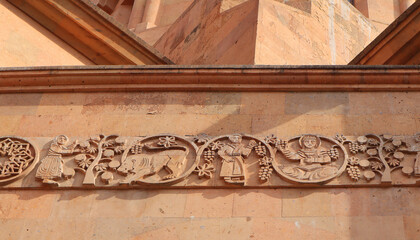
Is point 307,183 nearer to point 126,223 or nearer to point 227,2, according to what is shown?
point 126,223

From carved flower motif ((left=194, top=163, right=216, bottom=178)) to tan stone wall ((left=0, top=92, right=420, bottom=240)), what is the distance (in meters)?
0.18

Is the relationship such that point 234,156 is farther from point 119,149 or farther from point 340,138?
point 119,149

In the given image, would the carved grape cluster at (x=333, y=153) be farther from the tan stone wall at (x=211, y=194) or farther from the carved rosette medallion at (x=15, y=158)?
the carved rosette medallion at (x=15, y=158)

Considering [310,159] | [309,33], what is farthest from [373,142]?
[309,33]

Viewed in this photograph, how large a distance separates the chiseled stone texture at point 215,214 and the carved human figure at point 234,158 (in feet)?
0.49

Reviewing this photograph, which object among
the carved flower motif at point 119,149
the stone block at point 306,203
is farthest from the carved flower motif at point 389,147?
the carved flower motif at point 119,149

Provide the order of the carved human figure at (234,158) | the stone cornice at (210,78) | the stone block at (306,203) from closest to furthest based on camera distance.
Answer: the stone block at (306,203), the carved human figure at (234,158), the stone cornice at (210,78)

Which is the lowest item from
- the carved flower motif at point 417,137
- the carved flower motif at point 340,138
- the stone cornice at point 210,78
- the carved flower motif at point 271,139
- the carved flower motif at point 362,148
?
the carved flower motif at point 362,148

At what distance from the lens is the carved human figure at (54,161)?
314 inches

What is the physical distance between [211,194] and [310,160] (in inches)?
43.4

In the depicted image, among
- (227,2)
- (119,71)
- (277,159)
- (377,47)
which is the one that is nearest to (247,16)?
(227,2)

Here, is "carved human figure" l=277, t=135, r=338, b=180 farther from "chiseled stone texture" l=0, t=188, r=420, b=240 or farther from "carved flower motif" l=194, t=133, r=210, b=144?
"carved flower motif" l=194, t=133, r=210, b=144

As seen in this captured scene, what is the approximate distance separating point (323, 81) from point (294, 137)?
881mm

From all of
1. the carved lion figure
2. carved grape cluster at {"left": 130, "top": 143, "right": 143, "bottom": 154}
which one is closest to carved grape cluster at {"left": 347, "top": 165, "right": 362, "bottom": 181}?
the carved lion figure
